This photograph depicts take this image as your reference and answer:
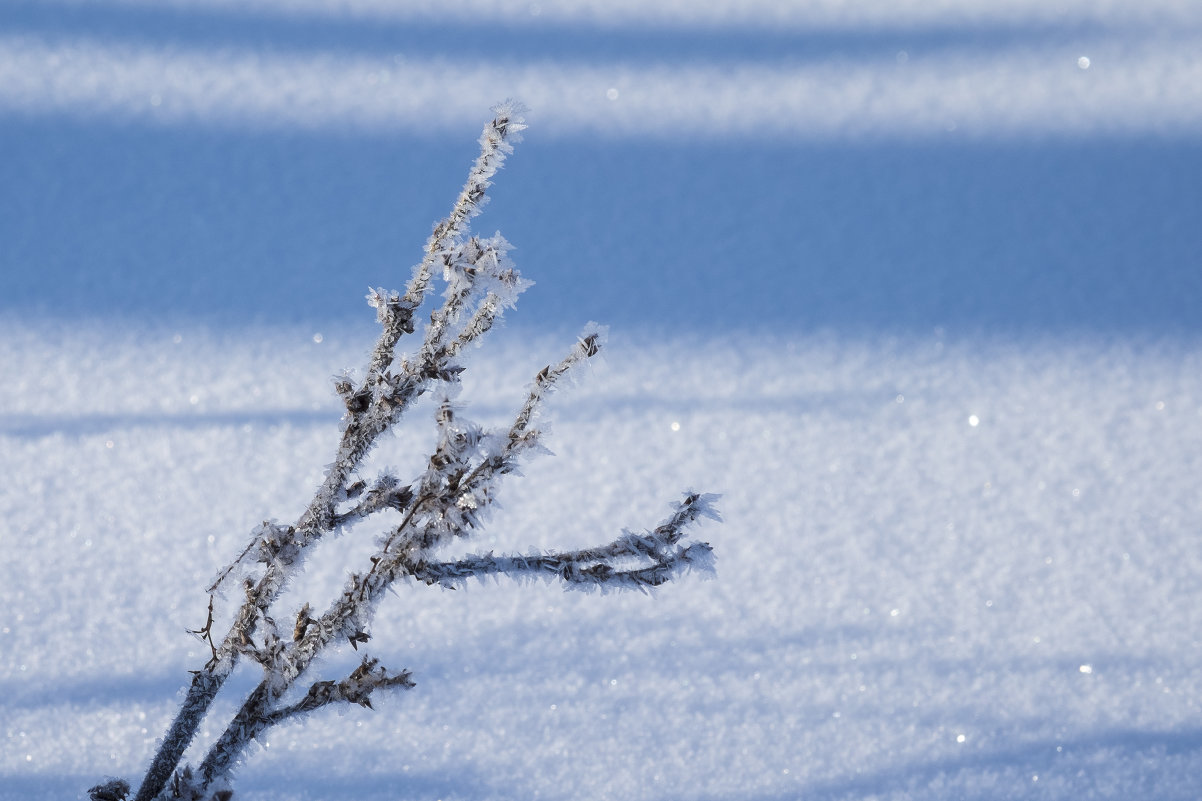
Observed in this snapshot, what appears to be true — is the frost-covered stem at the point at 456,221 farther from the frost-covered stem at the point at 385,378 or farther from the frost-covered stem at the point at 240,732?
the frost-covered stem at the point at 240,732

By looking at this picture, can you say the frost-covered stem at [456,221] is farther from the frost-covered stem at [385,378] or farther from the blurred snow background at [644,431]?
the blurred snow background at [644,431]

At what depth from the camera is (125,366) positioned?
140cm

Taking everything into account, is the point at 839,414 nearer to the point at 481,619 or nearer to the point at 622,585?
the point at 481,619

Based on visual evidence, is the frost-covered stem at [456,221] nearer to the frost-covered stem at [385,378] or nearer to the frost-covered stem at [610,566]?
the frost-covered stem at [385,378]

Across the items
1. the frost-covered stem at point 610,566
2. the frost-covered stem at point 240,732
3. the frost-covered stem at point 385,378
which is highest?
the frost-covered stem at point 385,378

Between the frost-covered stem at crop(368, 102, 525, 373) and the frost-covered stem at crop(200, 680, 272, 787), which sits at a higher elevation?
the frost-covered stem at crop(368, 102, 525, 373)

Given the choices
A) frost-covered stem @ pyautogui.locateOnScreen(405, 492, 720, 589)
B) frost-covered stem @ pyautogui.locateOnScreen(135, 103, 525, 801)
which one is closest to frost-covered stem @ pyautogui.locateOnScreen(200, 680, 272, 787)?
frost-covered stem @ pyautogui.locateOnScreen(135, 103, 525, 801)

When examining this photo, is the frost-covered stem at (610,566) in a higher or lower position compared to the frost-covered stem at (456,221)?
lower

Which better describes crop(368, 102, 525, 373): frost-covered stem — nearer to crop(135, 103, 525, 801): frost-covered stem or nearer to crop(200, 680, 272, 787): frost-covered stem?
crop(135, 103, 525, 801): frost-covered stem

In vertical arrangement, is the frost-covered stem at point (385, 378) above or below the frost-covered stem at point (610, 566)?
above

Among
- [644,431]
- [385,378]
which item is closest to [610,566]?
[385,378]

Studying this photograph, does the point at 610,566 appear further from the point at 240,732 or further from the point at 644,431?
the point at 644,431

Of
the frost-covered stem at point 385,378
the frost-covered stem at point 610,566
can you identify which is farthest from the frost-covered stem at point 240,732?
the frost-covered stem at point 610,566

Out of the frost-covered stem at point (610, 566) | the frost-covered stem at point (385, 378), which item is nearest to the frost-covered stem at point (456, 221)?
the frost-covered stem at point (385, 378)
